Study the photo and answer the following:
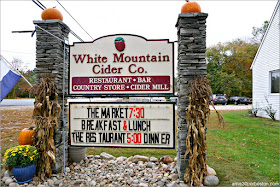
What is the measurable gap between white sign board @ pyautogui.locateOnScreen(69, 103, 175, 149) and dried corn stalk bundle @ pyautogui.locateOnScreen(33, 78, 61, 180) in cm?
42

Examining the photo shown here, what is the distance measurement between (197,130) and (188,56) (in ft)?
4.77

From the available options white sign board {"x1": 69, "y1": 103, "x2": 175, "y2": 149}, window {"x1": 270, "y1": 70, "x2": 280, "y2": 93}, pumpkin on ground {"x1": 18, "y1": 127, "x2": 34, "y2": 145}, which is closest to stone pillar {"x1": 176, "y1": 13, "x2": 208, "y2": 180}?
white sign board {"x1": 69, "y1": 103, "x2": 175, "y2": 149}

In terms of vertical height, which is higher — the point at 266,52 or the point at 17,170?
the point at 266,52

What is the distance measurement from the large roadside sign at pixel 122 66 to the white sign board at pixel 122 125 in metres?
0.33

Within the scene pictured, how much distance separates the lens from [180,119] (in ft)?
11.8

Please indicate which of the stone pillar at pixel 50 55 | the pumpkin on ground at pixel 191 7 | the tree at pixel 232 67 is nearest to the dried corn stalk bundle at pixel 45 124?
the stone pillar at pixel 50 55

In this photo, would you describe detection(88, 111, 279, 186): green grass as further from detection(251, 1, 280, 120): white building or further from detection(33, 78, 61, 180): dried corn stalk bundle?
detection(251, 1, 280, 120): white building

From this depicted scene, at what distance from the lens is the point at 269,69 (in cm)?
1015

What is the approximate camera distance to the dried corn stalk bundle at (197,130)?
10.9ft

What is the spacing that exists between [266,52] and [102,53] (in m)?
10.7

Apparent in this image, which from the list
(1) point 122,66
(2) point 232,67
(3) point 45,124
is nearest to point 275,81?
(1) point 122,66

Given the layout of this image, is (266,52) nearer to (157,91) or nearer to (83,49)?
Answer: (157,91)

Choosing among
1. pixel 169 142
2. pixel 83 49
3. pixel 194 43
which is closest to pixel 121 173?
pixel 169 142

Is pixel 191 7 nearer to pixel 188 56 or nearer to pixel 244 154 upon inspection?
pixel 188 56
